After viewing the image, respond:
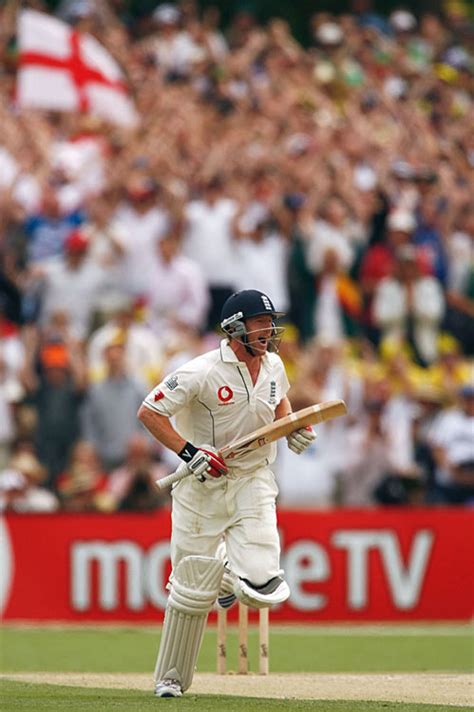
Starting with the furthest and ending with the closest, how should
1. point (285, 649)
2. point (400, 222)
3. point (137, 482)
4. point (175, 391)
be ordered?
point (400, 222), point (137, 482), point (285, 649), point (175, 391)

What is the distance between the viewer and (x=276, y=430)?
9898 millimetres

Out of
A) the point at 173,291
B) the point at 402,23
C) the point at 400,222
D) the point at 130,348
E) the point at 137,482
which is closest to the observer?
the point at 137,482

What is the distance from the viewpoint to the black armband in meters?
9.79

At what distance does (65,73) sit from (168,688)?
34.6ft

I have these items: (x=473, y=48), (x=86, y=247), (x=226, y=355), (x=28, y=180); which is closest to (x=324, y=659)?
(x=226, y=355)

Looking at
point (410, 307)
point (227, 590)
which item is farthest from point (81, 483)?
point (227, 590)

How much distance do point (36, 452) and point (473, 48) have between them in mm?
10787

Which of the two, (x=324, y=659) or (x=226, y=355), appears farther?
(x=324, y=659)

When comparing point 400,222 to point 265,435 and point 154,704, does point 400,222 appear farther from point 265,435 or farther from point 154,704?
point 154,704

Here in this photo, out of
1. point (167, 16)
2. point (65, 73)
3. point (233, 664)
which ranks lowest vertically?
point (233, 664)

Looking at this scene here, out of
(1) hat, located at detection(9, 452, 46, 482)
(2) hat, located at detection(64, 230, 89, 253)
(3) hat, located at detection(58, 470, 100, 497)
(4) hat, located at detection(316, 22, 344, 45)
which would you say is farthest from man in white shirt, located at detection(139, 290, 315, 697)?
(4) hat, located at detection(316, 22, 344, 45)

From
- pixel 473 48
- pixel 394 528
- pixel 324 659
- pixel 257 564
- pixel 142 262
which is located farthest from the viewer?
pixel 473 48

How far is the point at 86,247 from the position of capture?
59.0 ft

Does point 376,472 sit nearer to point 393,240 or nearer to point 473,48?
point 393,240
